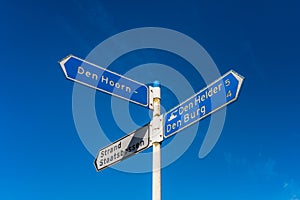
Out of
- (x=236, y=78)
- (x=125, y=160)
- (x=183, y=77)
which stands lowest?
(x=125, y=160)

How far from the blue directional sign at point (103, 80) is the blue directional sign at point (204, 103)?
0.49m

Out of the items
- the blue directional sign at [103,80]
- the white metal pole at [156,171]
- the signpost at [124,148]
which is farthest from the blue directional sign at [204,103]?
the blue directional sign at [103,80]

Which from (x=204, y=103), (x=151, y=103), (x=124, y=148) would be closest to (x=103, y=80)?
(x=151, y=103)

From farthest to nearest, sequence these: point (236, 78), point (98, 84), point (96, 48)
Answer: point (98, 84) → point (96, 48) → point (236, 78)

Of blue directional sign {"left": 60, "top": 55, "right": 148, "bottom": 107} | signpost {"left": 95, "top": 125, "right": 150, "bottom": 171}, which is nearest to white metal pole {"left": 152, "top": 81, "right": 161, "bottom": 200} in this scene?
signpost {"left": 95, "top": 125, "right": 150, "bottom": 171}

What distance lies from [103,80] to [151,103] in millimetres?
668

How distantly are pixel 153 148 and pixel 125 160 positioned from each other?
448 mm

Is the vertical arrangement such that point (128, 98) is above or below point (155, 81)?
below

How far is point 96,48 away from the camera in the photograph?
3912 mm

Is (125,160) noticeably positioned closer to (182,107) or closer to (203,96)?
(182,107)

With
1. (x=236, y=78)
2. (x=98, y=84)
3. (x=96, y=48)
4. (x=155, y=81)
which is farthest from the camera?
(x=155, y=81)

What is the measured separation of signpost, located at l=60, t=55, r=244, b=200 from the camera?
149 inches

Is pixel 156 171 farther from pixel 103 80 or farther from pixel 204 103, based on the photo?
pixel 103 80

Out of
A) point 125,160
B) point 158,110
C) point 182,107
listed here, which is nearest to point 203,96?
point 182,107
